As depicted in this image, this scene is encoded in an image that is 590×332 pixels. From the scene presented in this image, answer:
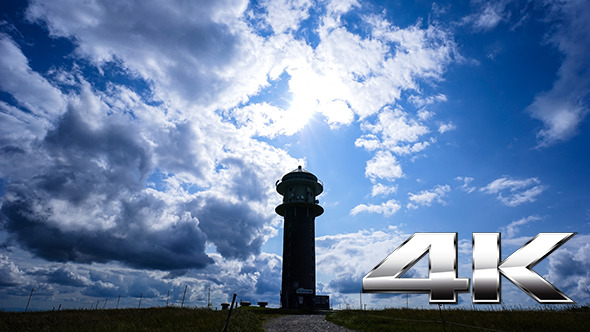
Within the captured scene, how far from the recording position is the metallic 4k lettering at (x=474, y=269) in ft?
41.1

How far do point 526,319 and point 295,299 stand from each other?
94.1 feet

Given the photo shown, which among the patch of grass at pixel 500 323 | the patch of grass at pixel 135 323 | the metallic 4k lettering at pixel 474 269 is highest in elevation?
the metallic 4k lettering at pixel 474 269

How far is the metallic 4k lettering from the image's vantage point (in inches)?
494

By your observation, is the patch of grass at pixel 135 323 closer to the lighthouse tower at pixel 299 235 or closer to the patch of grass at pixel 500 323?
the patch of grass at pixel 500 323

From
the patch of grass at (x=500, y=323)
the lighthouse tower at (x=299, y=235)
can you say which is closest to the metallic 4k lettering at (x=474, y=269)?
the patch of grass at (x=500, y=323)

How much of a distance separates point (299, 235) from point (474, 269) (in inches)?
1162

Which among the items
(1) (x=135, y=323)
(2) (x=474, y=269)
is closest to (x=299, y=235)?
(1) (x=135, y=323)

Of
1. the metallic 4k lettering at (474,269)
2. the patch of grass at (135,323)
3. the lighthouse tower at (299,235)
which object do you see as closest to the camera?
the metallic 4k lettering at (474,269)

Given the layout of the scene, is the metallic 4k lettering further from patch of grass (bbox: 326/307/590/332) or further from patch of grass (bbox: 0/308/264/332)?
patch of grass (bbox: 0/308/264/332)

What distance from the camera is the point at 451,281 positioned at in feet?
46.6

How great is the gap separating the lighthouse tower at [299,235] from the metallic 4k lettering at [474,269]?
84.5 ft

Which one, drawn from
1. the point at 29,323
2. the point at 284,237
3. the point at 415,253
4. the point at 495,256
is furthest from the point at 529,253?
the point at 284,237

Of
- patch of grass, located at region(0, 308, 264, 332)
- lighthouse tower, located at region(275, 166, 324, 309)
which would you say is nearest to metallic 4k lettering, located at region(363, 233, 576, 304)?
patch of grass, located at region(0, 308, 264, 332)

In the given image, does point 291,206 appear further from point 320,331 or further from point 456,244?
point 456,244
